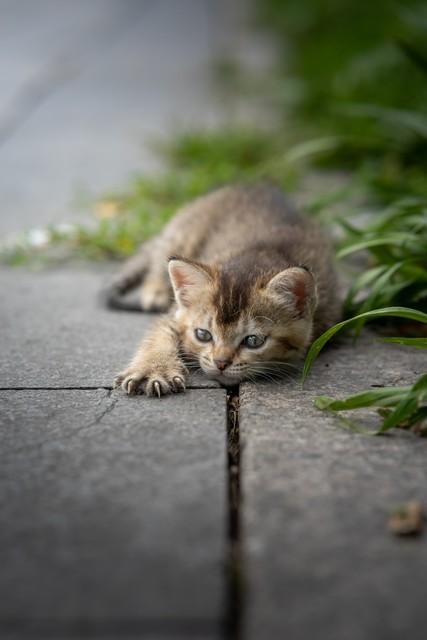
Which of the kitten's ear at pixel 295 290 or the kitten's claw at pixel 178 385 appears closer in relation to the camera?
the kitten's claw at pixel 178 385

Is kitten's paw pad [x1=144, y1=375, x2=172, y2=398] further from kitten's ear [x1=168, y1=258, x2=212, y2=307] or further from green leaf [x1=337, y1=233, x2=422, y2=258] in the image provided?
green leaf [x1=337, y1=233, x2=422, y2=258]

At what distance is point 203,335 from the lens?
329cm

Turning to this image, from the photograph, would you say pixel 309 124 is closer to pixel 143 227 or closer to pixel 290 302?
pixel 143 227

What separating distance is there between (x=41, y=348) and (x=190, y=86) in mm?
7582

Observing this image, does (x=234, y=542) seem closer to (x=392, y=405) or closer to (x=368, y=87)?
(x=392, y=405)

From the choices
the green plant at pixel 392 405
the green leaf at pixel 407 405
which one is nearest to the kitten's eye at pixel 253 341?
the green plant at pixel 392 405

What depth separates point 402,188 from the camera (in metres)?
4.82

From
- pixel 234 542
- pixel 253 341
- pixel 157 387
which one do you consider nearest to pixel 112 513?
pixel 234 542

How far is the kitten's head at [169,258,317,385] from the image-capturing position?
312 cm

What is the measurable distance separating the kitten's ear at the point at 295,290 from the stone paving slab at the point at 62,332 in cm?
49

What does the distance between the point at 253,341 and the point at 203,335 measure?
0.24 meters

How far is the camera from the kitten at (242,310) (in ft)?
10.1

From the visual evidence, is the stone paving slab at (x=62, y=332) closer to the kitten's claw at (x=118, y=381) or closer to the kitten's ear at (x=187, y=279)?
the kitten's claw at (x=118, y=381)

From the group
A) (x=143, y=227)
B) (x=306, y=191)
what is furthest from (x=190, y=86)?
(x=143, y=227)
